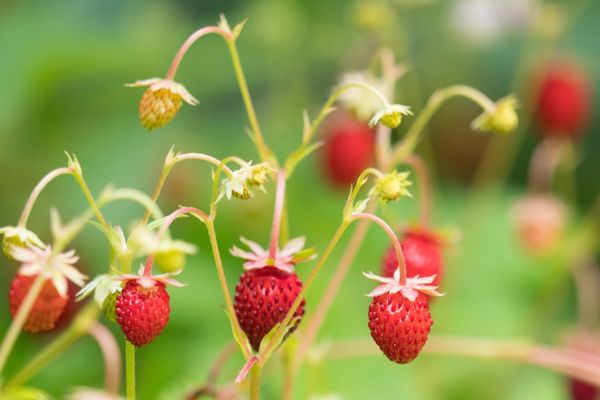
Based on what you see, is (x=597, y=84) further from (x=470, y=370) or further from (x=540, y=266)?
(x=470, y=370)

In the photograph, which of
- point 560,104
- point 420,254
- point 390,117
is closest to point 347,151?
point 560,104

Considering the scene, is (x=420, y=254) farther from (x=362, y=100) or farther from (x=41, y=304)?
(x=41, y=304)

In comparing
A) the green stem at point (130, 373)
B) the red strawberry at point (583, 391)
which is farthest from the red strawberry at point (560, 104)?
the green stem at point (130, 373)

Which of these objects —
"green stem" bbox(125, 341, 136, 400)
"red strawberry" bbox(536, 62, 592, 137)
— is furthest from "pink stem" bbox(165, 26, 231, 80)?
"red strawberry" bbox(536, 62, 592, 137)

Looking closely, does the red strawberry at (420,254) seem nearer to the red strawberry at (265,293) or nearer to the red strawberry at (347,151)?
the red strawberry at (265,293)

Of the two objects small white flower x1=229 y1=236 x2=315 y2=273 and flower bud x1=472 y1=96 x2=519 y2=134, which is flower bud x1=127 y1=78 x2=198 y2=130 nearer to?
small white flower x1=229 y1=236 x2=315 y2=273

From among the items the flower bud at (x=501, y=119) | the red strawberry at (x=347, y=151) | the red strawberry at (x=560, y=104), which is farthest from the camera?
the red strawberry at (x=560, y=104)
